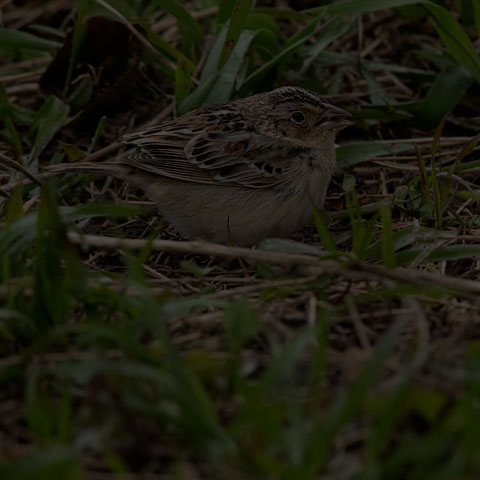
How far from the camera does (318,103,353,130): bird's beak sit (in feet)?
17.9

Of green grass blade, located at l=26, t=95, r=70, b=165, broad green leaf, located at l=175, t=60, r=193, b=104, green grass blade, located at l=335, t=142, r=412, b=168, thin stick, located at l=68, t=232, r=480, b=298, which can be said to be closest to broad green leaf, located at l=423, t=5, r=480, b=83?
green grass blade, located at l=335, t=142, r=412, b=168

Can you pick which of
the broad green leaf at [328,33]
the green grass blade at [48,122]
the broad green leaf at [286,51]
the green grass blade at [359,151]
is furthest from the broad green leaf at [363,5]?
the green grass blade at [48,122]

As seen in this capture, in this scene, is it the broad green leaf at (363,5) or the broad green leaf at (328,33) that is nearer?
the broad green leaf at (363,5)

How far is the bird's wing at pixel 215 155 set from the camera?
17.2 ft

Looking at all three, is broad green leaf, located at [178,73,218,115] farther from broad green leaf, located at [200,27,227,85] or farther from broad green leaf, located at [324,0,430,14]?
broad green leaf, located at [324,0,430,14]

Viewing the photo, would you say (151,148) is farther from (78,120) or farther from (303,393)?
(303,393)

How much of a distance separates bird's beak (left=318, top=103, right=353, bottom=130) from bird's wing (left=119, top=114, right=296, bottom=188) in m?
0.30

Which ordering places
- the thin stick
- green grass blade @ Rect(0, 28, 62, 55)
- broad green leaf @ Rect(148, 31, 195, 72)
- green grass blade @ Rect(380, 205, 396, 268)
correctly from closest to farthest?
the thin stick < green grass blade @ Rect(380, 205, 396, 268) < broad green leaf @ Rect(148, 31, 195, 72) < green grass blade @ Rect(0, 28, 62, 55)

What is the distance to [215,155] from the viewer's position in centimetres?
530

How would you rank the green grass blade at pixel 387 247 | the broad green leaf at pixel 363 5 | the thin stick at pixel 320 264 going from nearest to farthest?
the thin stick at pixel 320 264 < the green grass blade at pixel 387 247 < the broad green leaf at pixel 363 5

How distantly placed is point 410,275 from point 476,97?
122 inches

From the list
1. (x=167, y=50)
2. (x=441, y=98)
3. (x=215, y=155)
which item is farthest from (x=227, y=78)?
(x=441, y=98)

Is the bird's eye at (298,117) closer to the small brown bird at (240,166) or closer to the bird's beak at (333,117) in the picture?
the small brown bird at (240,166)

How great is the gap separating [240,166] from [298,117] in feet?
1.84
